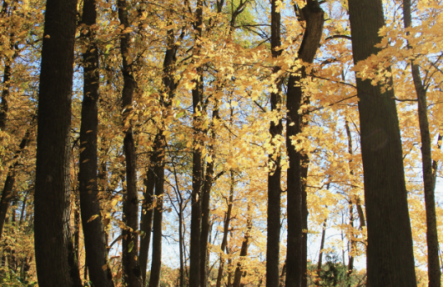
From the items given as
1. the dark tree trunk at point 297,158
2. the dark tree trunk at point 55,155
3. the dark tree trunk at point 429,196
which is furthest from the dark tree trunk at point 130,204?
the dark tree trunk at point 429,196

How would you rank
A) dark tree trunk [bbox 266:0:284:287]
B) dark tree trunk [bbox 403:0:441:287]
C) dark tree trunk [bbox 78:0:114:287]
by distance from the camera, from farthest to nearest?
dark tree trunk [bbox 266:0:284:287] → dark tree trunk [bbox 403:0:441:287] → dark tree trunk [bbox 78:0:114:287]

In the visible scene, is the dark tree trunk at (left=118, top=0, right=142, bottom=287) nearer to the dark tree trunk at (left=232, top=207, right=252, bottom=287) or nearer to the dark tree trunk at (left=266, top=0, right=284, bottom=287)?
the dark tree trunk at (left=266, top=0, right=284, bottom=287)

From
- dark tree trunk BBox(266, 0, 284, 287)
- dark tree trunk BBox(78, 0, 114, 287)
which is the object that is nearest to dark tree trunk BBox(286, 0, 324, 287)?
A: dark tree trunk BBox(266, 0, 284, 287)

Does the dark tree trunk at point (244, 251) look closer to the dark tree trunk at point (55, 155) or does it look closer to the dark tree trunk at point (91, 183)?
the dark tree trunk at point (91, 183)

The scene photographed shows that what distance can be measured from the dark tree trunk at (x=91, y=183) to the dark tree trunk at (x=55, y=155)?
1.06 metres

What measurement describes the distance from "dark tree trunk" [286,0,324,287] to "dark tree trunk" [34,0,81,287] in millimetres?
3200

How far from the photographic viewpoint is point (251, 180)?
41.0 feet

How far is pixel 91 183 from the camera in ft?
16.2

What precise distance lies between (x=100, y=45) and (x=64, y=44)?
0.87 m

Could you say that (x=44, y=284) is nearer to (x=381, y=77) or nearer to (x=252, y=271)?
(x=381, y=77)

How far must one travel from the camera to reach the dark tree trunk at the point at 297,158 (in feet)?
16.6

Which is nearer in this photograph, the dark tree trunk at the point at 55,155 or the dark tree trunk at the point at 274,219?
the dark tree trunk at the point at 55,155

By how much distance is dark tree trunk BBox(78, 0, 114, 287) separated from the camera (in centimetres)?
470

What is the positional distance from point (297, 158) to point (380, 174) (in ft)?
8.57
